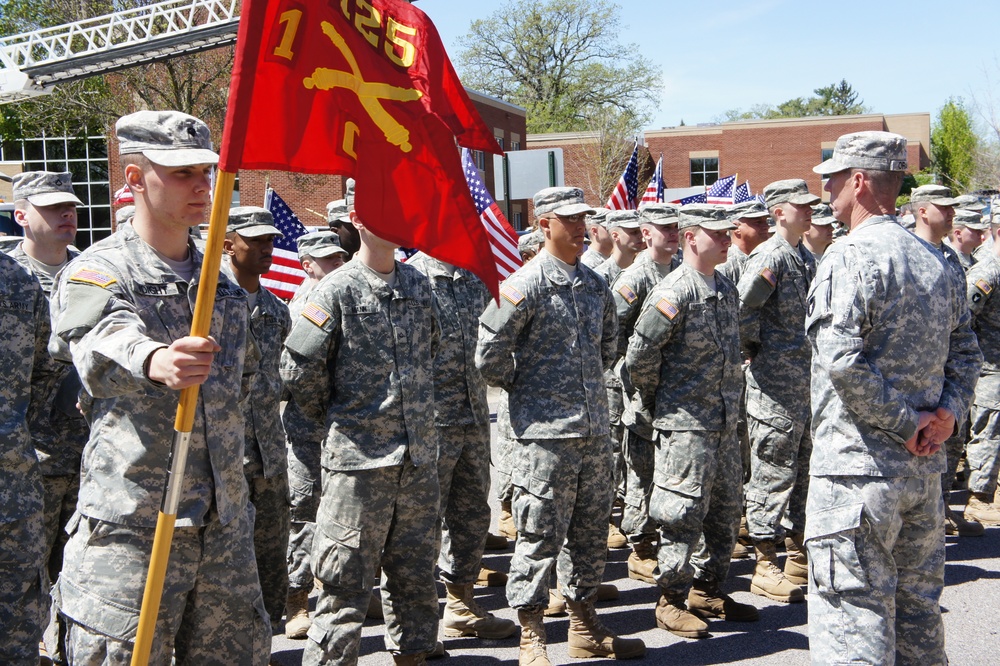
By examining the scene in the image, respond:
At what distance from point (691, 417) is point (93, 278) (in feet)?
13.0

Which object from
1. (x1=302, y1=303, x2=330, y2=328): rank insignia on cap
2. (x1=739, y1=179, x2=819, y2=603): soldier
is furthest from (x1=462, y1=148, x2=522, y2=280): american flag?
(x1=302, y1=303, x2=330, y2=328): rank insignia on cap

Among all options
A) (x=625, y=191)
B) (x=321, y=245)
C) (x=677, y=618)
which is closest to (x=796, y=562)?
(x=677, y=618)

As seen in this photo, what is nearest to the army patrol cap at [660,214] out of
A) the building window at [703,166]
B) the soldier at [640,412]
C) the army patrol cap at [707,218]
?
the soldier at [640,412]

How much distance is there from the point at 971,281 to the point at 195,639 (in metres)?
7.72

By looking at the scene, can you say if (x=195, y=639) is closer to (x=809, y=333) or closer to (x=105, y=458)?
(x=105, y=458)

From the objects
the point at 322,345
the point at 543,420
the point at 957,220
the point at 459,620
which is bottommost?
the point at 459,620

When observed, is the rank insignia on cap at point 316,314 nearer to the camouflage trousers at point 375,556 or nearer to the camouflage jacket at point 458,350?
the camouflage trousers at point 375,556

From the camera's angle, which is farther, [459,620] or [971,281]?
[971,281]

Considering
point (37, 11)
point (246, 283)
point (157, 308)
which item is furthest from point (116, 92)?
point (157, 308)

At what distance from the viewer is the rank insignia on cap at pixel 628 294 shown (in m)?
7.86

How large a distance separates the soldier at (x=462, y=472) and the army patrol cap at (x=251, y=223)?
3.09 ft

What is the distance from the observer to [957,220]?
10.6 m

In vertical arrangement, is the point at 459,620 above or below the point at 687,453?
below

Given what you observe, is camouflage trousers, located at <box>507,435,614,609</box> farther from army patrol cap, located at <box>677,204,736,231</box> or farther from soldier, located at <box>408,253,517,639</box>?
army patrol cap, located at <box>677,204,736,231</box>
